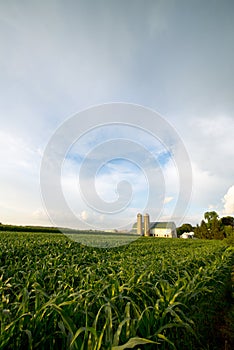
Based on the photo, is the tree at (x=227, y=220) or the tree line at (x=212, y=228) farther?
the tree at (x=227, y=220)

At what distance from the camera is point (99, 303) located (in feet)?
8.84

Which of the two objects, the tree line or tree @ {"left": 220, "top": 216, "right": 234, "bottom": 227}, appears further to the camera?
tree @ {"left": 220, "top": 216, "right": 234, "bottom": 227}

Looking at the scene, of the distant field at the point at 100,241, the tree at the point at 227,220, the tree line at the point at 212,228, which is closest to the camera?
the distant field at the point at 100,241

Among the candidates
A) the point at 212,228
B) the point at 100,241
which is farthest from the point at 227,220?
the point at 100,241

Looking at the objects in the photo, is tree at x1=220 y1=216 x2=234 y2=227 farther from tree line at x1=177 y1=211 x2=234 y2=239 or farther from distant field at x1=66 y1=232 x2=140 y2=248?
distant field at x1=66 y1=232 x2=140 y2=248

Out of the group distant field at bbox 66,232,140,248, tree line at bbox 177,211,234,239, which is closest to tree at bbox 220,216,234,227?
tree line at bbox 177,211,234,239

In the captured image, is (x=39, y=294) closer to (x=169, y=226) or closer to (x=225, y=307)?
(x=225, y=307)

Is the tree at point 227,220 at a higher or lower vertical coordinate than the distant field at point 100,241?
higher

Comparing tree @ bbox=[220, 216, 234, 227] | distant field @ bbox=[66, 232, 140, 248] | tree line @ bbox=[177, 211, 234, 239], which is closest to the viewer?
distant field @ bbox=[66, 232, 140, 248]

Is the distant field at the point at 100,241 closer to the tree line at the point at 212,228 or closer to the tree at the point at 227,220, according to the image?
→ the tree line at the point at 212,228

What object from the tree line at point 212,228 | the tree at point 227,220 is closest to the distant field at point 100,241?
the tree line at point 212,228

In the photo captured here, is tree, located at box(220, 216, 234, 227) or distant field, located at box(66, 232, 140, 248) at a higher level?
tree, located at box(220, 216, 234, 227)

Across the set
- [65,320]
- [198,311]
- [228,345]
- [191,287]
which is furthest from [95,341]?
[228,345]

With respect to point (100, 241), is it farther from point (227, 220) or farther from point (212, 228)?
point (227, 220)
